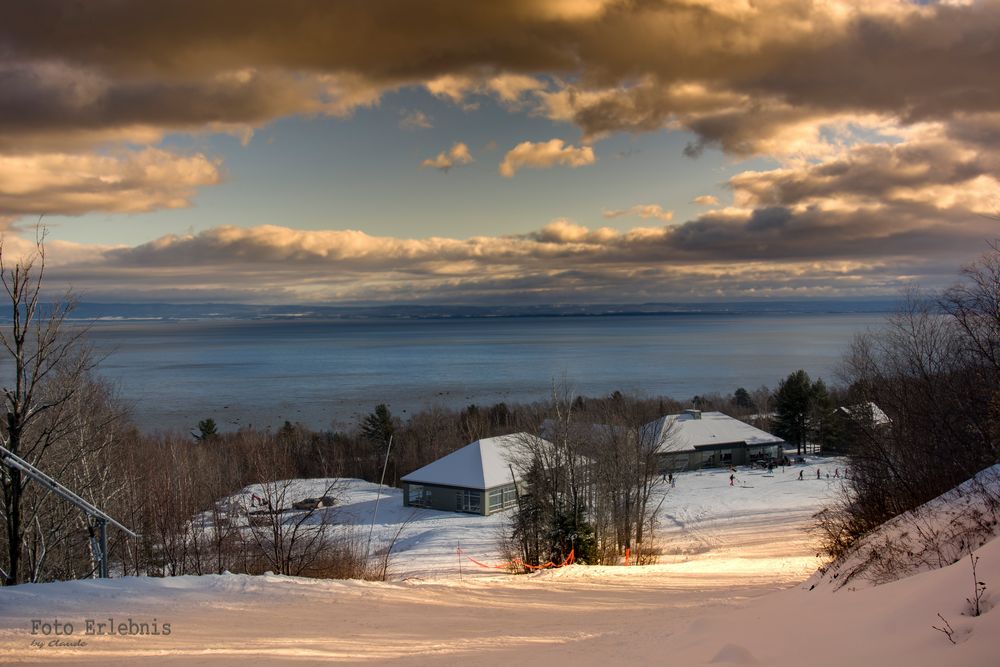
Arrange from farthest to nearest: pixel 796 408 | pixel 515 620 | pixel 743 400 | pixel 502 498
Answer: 1. pixel 743 400
2. pixel 796 408
3. pixel 502 498
4. pixel 515 620

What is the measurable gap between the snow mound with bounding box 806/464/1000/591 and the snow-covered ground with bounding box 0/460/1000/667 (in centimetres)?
56

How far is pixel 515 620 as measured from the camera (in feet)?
29.7

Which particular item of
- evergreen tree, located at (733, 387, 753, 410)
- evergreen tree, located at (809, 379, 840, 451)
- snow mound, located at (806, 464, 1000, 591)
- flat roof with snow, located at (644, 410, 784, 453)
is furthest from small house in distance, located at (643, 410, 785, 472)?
snow mound, located at (806, 464, 1000, 591)

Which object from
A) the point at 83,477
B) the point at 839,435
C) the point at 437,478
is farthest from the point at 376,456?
the point at 839,435

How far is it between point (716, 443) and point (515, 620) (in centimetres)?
4862

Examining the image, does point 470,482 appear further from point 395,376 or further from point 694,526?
point 395,376

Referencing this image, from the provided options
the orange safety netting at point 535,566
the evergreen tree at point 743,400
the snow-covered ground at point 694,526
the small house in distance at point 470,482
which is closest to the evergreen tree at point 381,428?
the snow-covered ground at point 694,526

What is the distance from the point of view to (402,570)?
22.9 metres

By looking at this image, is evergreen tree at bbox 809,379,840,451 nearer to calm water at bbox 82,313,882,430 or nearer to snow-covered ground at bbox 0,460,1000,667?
calm water at bbox 82,313,882,430

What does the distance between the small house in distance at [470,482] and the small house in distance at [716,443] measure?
726 inches

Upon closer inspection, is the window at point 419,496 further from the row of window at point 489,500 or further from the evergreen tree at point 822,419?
the evergreen tree at point 822,419

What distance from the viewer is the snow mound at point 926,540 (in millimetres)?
7477

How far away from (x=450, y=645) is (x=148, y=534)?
15.3 m

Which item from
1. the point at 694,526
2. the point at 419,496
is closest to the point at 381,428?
the point at 419,496
